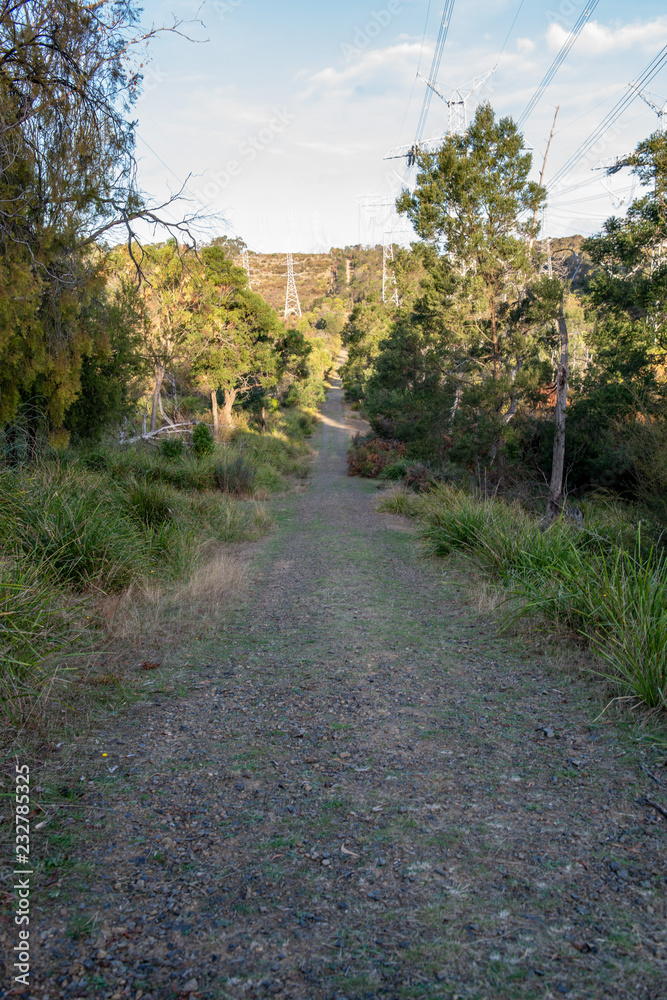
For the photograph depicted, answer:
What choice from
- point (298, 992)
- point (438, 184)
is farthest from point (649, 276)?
point (298, 992)

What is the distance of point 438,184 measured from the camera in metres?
16.2

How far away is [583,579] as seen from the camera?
18.0 ft

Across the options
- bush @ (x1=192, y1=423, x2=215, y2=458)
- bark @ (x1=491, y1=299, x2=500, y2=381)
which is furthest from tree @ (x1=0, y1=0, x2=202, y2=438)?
bark @ (x1=491, y1=299, x2=500, y2=381)

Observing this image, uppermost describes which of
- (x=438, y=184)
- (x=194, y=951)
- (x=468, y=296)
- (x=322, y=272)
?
(x=322, y=272)

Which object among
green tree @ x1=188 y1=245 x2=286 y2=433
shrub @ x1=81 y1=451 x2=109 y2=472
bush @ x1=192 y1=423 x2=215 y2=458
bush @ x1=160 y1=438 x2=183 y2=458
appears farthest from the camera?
green tree @ x1=188 y1=245 x2=286 y2=433

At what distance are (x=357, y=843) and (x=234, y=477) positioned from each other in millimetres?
12670

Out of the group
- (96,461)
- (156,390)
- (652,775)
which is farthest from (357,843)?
(156,390)

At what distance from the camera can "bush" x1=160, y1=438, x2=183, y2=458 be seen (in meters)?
14.4

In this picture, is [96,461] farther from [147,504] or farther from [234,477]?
[234,477]

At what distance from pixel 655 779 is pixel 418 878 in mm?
1527

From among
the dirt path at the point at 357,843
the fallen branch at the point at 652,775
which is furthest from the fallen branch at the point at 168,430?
the fallen branch at the point at 652,775

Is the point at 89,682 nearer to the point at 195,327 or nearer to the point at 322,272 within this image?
the point at 195,327

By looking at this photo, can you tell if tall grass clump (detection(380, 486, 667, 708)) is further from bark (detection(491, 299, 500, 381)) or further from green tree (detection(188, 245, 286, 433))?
green tree (detection(188, 245, 286, 433))

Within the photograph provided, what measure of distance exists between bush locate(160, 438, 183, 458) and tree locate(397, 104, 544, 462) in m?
7.06
